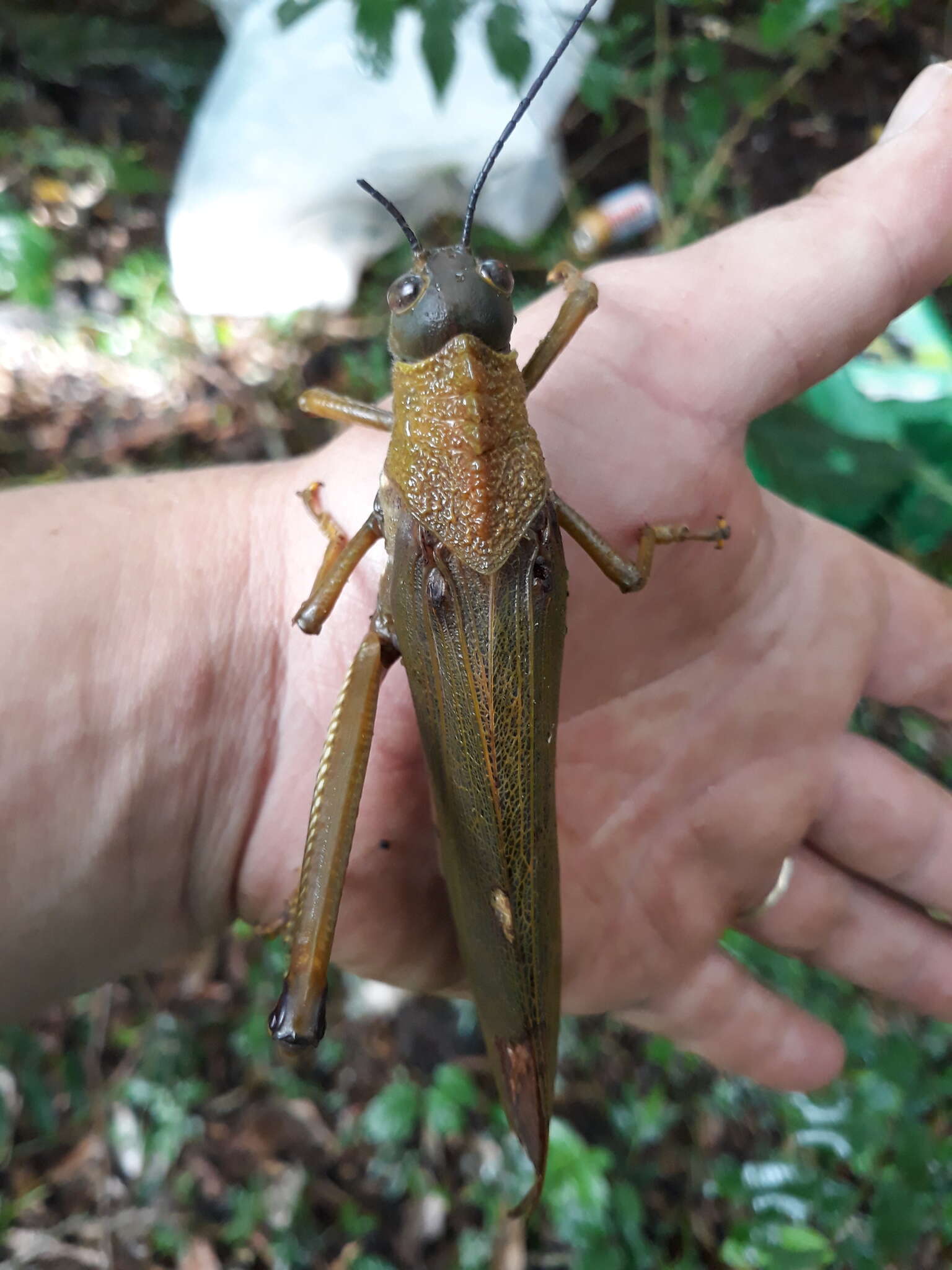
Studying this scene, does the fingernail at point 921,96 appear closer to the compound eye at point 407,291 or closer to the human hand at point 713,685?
the human hand at point 713,685

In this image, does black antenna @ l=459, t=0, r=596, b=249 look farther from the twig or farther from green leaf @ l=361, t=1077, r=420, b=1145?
green leaf @ l=361, t=1077, r=420, b=1145

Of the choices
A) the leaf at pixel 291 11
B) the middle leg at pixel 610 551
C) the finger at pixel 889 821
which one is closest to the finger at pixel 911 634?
the finger at pixel 889 821

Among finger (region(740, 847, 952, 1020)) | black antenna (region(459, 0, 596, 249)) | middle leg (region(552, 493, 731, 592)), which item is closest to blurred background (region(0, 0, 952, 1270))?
finger (region(740, 847, 952, 1020))

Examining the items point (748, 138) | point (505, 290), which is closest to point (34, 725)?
point (505, 290)

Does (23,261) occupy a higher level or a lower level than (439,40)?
lower

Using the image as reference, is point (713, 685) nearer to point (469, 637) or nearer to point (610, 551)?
point (610, 551)

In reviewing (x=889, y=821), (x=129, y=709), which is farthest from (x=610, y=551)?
(x=889, y=821)
